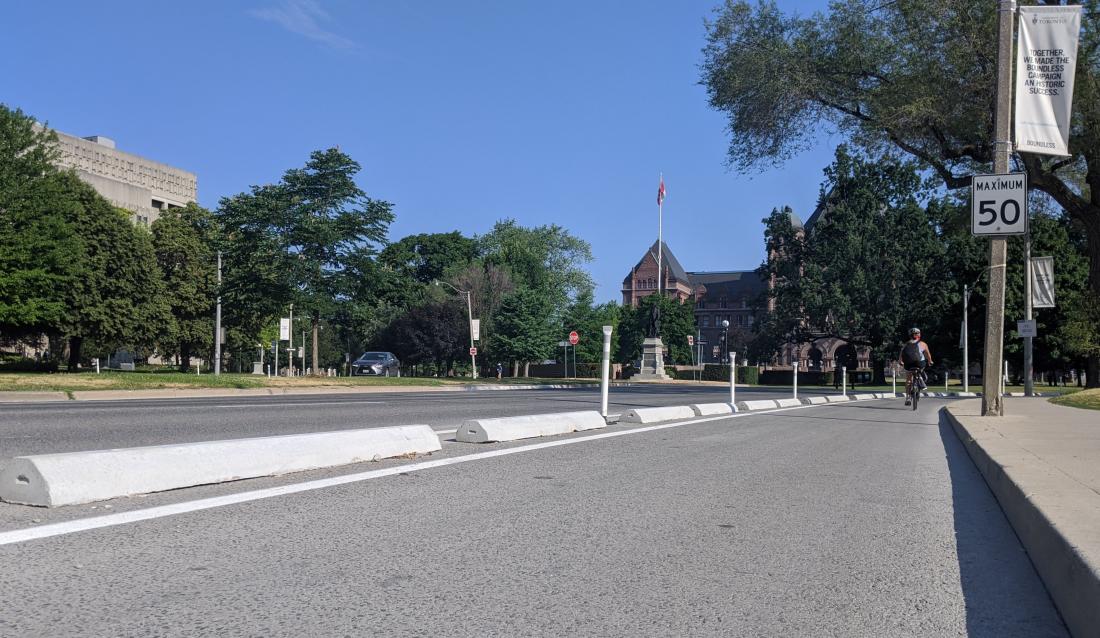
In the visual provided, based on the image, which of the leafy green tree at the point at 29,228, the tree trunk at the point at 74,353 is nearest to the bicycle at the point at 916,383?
the leafy green tree at the point at 29,228

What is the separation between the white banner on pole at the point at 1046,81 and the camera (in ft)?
45.7

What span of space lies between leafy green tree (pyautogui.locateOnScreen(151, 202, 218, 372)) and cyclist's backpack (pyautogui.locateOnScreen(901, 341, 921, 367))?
1745 inches

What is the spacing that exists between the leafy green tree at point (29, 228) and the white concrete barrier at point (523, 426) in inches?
1185

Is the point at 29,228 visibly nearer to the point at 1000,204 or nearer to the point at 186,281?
the point at 186,281

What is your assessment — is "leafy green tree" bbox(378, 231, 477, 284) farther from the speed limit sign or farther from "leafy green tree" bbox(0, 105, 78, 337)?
the speed limit sign

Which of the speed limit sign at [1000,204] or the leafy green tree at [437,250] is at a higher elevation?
the leafy green tree at [437,250]

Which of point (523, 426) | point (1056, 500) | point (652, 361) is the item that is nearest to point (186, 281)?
point (652, 361)

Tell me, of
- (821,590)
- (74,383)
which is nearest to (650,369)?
(74,383)

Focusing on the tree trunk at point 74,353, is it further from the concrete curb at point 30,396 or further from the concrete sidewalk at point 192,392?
the concrete curb at point 30,396

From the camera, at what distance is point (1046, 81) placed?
45.9 feet

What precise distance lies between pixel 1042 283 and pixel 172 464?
28282 mm

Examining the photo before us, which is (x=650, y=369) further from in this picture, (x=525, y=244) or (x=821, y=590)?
(x=821, y=590)

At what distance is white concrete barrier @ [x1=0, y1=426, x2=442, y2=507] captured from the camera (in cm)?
489

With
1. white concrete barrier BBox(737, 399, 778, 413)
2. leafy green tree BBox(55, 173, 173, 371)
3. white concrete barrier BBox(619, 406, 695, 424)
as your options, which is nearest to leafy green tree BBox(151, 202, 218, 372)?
leafy green tree BBox(55, 173, 173, 371)
